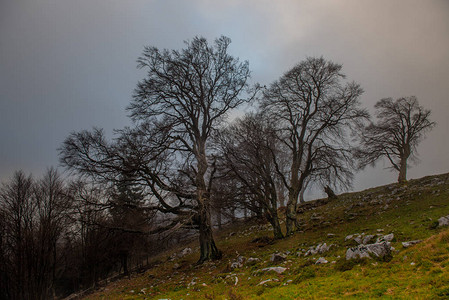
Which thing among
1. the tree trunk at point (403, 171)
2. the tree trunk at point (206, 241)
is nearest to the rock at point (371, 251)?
the tree trunk at point (206, 241)

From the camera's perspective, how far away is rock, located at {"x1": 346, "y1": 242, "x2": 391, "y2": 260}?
5680mm

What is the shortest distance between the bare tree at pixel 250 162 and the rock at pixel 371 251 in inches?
340

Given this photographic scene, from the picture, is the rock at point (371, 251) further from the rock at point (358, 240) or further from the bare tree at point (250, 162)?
the bare tree at point (250, 162)

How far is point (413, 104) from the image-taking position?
27.5 metres

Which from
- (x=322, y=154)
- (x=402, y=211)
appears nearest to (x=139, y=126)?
(x=322, y=154)

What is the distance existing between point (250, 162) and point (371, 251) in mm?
9608

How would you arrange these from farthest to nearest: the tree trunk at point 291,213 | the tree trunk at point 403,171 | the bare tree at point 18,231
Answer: the tree trunk at point 403,171 → the bare tree at point 18,231 → the tree trunk at point 291,213

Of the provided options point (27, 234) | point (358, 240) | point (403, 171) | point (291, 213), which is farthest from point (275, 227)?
point (403, 171)

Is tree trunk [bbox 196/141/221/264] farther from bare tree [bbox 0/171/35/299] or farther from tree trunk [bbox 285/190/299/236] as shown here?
bare tree [bbox 0/171/35/299]

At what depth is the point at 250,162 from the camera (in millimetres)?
15086

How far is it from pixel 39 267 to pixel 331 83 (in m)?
28.0

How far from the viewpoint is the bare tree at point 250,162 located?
15.0 metres

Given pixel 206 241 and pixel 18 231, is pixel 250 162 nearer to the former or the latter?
pixel 206 241

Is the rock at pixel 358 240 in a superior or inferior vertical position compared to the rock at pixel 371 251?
inferior
